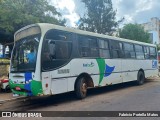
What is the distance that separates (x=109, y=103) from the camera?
897 centimetres

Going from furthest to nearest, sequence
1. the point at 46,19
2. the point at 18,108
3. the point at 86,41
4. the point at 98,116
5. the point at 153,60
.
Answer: the point at 46,19 → the point at 153,60 → the point at 86,41 → the point at 18,108 → the point at 98,116

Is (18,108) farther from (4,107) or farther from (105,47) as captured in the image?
(105,47)

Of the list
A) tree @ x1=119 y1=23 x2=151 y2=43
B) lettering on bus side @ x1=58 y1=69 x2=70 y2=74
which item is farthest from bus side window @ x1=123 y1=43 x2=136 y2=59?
tree @ x1=119 y1=23 x2=151 y2=43

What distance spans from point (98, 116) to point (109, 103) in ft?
6.75

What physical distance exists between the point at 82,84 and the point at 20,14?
9.71 meters

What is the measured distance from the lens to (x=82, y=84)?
33.8 feet

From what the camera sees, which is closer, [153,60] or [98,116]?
[98,116]

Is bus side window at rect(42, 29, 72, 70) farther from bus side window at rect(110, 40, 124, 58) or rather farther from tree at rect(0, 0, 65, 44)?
tree at rect(0, 0, 65, 44)

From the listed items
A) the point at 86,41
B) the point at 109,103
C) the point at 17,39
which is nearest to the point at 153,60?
the point at 86,41

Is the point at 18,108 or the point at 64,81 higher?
the point at 64,81

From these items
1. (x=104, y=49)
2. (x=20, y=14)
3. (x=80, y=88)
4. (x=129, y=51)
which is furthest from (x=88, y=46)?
(x=20, y=14)

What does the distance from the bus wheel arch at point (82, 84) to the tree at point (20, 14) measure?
8429 millimetres

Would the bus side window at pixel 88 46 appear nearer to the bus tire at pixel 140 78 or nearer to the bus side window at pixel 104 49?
the bus side window at pixel 104 49

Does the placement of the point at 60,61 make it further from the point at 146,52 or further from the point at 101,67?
the point at 146,52
